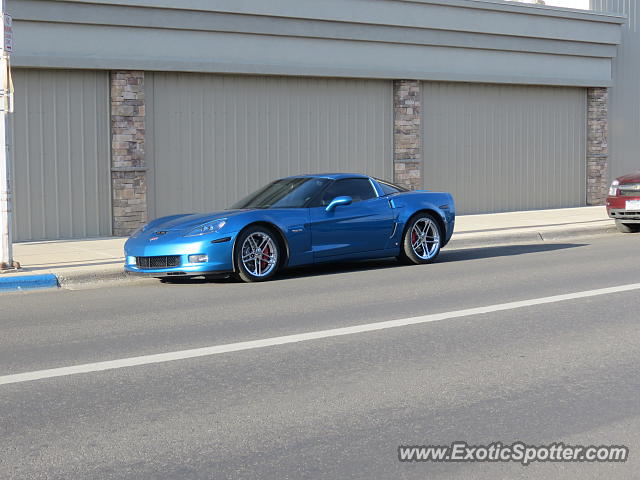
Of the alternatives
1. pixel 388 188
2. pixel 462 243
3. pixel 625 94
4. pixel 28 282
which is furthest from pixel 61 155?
pixel 625 94

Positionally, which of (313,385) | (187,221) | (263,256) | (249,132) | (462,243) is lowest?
(313,385)

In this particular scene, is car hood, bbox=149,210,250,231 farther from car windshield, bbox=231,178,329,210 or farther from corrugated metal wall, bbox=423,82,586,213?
corrugated metal wall, bbox=423,82,586,213

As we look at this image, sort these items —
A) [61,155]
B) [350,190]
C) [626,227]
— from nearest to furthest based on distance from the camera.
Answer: [350,190] → [61,155] → [626,227]

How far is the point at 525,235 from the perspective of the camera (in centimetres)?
1669

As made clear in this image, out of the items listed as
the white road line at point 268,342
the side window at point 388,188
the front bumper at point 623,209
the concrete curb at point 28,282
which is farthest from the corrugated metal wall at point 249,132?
the white road line at point 268,342

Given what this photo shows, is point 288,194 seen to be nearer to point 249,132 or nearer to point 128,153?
point 128,153

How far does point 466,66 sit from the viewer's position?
2100 centimetres

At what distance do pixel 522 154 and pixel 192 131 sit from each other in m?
8.55

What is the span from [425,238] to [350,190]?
1.30 m

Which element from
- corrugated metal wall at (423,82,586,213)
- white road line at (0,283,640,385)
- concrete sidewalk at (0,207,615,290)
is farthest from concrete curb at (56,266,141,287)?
corrugated metal wall at (423,82,586,213)

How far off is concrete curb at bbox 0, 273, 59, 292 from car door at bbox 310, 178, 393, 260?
3.13 meters

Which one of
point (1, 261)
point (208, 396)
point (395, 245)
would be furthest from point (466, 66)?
point (208, 396)

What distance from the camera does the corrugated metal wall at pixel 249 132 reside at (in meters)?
17.1

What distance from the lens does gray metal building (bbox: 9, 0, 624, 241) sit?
1602cm
